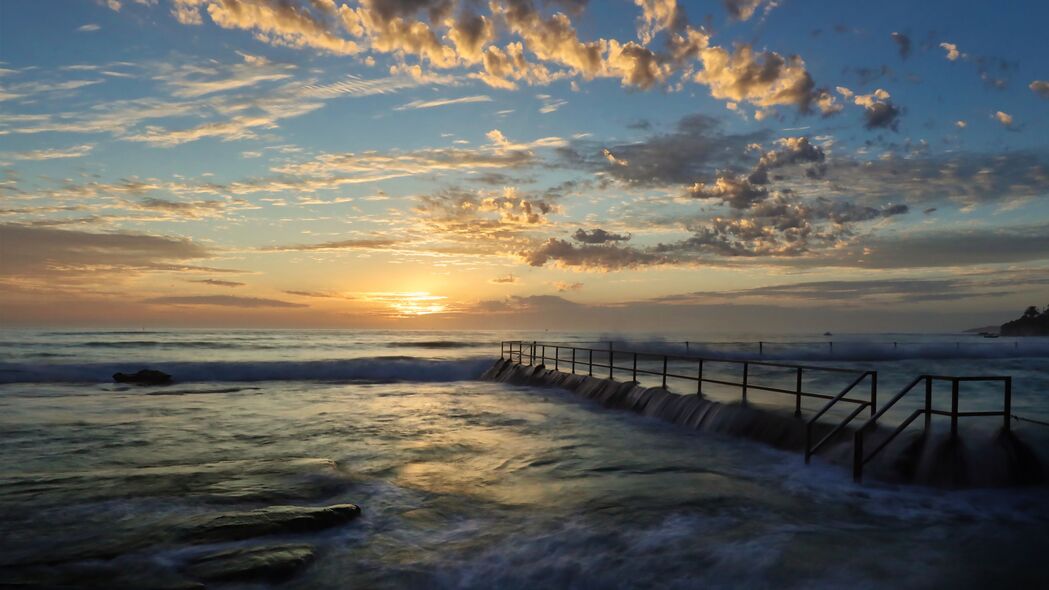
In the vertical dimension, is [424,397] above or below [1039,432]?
below

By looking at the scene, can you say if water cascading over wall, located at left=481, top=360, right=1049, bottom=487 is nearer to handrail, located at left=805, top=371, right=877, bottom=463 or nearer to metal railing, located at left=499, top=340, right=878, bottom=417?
metal railing, located at left=499, top=340, right=878, bottom=417

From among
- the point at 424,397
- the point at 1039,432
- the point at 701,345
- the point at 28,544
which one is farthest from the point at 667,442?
the point at 701,345

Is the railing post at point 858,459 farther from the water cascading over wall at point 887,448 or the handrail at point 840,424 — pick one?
the water cascading over wall at point 887,448

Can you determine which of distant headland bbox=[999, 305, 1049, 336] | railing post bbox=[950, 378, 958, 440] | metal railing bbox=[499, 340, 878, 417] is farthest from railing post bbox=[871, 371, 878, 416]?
distant headland bbox=[999, 305, 1049, 336]

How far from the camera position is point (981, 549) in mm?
7160

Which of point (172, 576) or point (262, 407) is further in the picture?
point (262, 407)

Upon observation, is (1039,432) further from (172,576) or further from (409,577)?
(172,576)

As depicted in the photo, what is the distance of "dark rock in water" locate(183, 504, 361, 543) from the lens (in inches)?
297

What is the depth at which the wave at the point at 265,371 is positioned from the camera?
38.3m

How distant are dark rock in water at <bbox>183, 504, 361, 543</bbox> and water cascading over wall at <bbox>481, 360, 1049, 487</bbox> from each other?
26.6ft

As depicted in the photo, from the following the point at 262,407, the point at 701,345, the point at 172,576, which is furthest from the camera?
the point at 701,345

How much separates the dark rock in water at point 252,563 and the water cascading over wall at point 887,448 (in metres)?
8.49

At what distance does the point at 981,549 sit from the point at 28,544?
35.2ft

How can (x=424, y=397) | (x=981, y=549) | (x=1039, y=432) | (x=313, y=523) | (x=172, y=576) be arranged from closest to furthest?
(x=172, y=576) < (x=981, y=549) < (x=313, y=523) < (x=1039, y=432) < (x=424, y=397)
